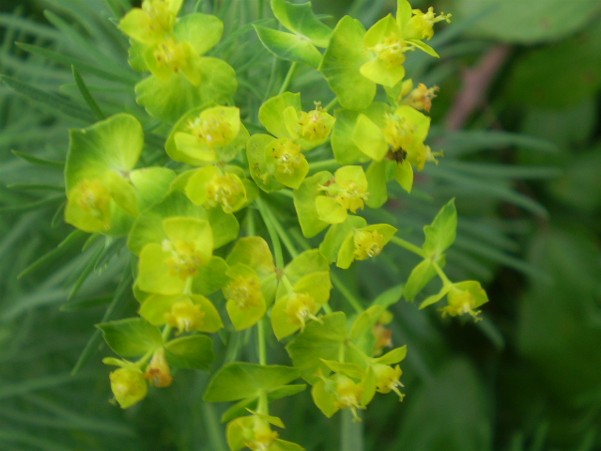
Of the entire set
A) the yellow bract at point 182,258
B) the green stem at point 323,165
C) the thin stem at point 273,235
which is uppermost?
the green stem at point 323,165

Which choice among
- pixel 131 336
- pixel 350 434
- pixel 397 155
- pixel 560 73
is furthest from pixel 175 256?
pixel 560 73

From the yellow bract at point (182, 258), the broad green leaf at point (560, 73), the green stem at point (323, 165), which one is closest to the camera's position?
the yellow bract at point (182, 258)

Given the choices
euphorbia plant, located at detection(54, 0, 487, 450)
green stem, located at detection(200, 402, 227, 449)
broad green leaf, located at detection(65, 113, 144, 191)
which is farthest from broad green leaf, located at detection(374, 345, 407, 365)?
green stem, located at detection(200, 402, 227, 449)

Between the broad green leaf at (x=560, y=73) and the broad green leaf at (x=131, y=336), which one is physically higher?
the broad green leaf at (x=131, y=336)

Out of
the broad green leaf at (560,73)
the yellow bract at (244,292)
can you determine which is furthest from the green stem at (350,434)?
the broad green leaf at (560,73)

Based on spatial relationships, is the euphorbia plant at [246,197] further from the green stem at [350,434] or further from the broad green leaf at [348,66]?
the green stem at [350,434]

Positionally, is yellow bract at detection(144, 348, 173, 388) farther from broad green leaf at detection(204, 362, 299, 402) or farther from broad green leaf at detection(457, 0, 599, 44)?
broad green leaf at detection(457, 0, 599, 44)

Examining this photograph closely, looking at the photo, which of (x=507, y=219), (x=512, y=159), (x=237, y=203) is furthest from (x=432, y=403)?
(x=237, y=203)

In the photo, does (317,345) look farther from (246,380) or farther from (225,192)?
(225,192)
